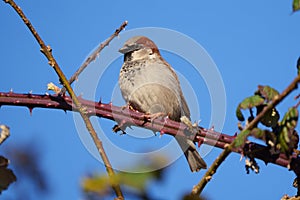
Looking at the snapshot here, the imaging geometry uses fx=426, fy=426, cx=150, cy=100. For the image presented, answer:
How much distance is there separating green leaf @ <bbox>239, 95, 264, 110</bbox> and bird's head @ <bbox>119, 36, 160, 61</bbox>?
3570mm

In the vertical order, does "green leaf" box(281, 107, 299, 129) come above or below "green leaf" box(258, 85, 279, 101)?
below

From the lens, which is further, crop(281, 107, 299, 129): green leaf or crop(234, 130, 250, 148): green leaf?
crop(281, 107, 299, 129): green leaf

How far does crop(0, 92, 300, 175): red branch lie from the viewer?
150 cm

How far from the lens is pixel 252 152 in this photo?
1.52 m

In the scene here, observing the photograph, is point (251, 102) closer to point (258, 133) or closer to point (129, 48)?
point (258, 133)

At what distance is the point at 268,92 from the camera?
55.2 inches

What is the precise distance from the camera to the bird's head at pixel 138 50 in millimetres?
5035

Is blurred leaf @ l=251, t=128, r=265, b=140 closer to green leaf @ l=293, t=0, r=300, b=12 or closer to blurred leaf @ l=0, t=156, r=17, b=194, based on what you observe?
green leaf @ l=293, t=0, r=300, b=12

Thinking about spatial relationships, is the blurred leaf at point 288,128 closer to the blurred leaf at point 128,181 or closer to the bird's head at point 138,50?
the blurred leaf at point 128,181

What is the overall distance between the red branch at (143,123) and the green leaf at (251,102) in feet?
0.45

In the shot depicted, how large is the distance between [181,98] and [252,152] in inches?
122

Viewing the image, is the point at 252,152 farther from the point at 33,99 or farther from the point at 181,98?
the point at 181,98

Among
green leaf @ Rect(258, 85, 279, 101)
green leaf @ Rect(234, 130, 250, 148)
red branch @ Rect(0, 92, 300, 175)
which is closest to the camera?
green leaf @ Rect(234, 130, 250, 148)

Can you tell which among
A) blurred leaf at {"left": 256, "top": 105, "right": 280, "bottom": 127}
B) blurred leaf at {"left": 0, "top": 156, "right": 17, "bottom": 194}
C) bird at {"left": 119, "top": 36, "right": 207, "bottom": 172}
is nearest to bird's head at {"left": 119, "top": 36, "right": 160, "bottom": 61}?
bird at {"left": 119, "top": 36, "right": 207, "bottom": 172}
